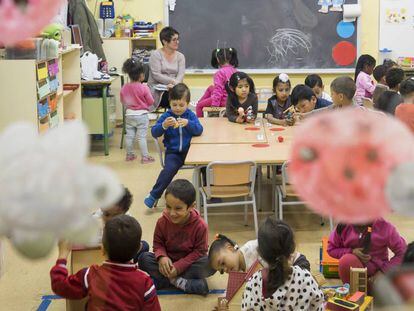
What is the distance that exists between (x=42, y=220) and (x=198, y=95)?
280 inches

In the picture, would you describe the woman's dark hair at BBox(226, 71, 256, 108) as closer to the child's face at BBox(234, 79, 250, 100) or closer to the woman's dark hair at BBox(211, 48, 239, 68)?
the child's face at BBox(234, 79, 250, 100)

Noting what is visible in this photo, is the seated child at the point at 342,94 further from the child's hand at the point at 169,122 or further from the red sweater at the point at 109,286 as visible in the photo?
the child's hand at the point at 169,122

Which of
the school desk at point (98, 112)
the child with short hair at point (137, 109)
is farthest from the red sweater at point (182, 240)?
the school desk at point (98, 112)

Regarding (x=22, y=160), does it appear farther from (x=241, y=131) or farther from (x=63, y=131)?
(x=241, y=131)

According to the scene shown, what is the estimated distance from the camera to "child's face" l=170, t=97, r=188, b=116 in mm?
4156

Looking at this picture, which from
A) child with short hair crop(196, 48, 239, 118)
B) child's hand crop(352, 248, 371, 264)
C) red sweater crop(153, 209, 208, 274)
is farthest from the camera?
child with short hair crop(196, 48, 239, 118)

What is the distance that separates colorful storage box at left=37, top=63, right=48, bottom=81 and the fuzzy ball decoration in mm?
4448

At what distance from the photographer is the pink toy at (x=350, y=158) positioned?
313 millimetres

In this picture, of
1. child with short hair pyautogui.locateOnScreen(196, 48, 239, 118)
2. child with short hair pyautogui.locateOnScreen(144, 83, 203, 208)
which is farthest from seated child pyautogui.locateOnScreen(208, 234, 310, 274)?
child with short hair pyautogui.locateOnScreen(196, 48, 239, 118)

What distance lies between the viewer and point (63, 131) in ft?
1.14

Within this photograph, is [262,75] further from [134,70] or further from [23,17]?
[23,17]

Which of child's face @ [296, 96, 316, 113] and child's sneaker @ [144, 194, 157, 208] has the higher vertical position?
child's face @ [296, 96, 316, 113]

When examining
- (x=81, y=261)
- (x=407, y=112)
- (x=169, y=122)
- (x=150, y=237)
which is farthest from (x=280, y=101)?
(x=407, y=112)

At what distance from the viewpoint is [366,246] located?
2656mm
